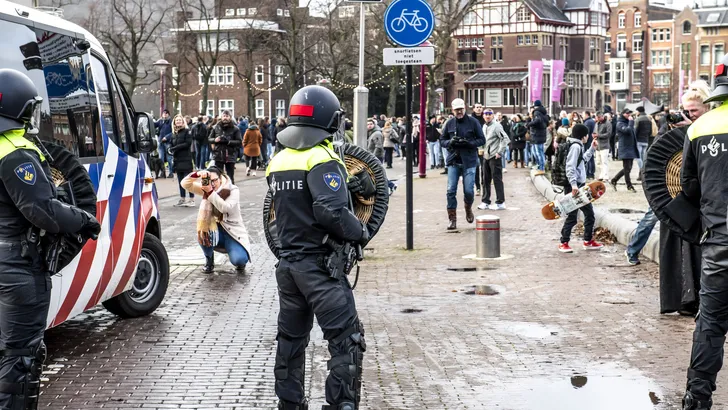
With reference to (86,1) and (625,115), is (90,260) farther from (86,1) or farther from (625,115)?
(86,1)

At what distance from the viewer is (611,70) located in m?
130

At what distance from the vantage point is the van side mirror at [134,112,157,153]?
8.95m

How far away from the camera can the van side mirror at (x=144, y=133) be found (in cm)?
895

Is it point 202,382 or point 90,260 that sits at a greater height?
point 90,260

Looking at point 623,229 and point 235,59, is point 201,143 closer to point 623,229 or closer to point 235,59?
point 623,229

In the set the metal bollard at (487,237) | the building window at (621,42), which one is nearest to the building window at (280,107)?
the building window at (621,42)

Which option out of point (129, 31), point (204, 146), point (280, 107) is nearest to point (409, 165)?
point (204, 146)

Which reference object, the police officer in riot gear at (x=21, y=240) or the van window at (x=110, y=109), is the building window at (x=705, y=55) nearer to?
the van window at (x=110, y=109)

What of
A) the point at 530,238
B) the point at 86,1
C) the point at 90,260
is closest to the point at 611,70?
the point at 86,1

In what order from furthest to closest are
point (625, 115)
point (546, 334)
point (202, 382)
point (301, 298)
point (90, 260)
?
point (625, 115) < point (546, 334) < point (90, 260) < point (202, 382) < point (301, 298)

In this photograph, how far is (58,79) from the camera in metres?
7.50

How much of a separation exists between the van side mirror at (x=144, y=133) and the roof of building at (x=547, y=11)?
278 feet

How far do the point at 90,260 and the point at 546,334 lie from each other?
3589mm

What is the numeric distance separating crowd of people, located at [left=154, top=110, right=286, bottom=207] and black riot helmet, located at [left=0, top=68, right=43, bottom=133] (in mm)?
8135
